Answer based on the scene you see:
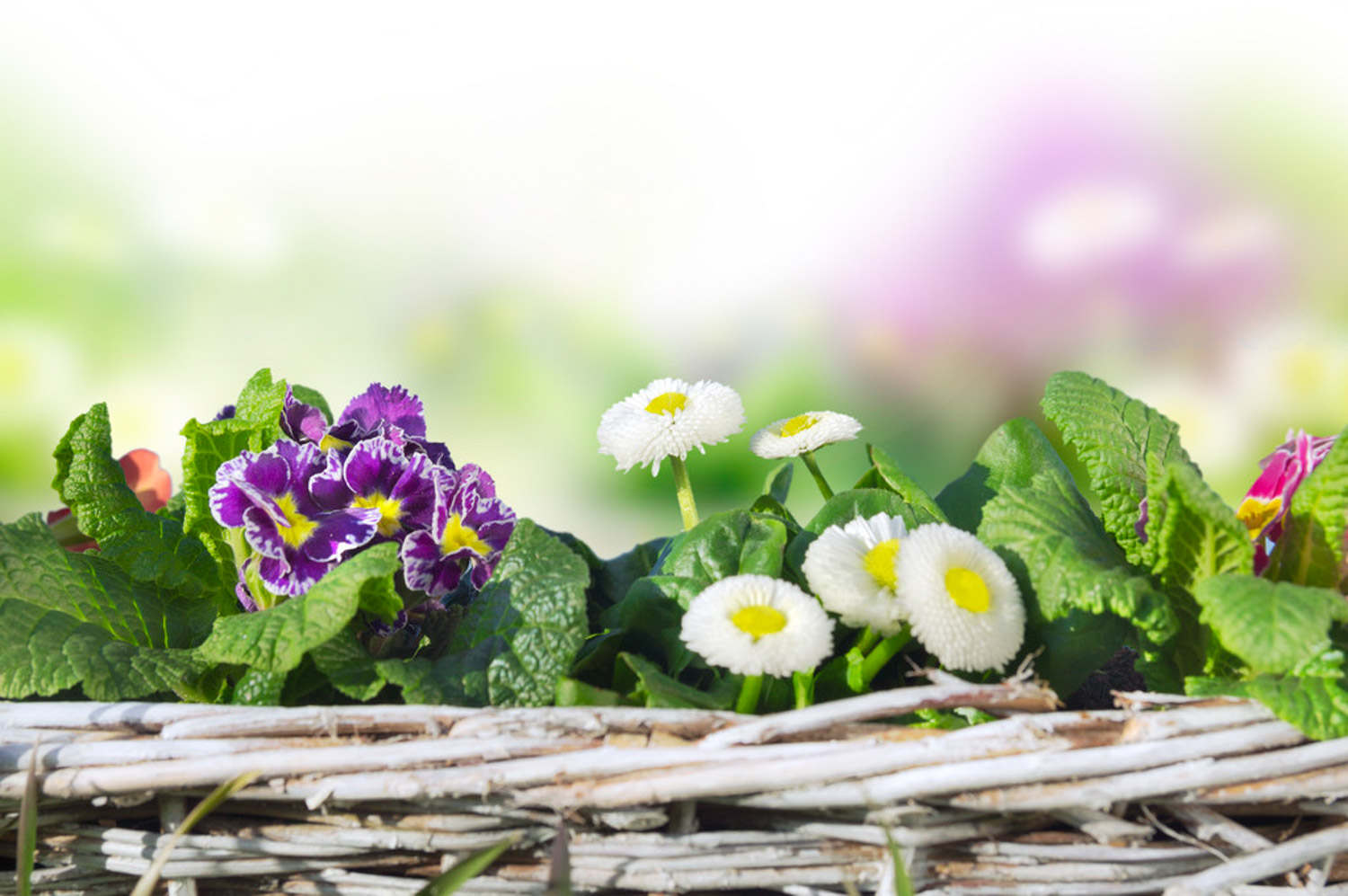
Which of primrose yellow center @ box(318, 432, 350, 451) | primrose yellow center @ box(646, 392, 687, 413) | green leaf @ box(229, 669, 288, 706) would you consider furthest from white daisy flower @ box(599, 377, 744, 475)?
green leaf @ box(229, 669, 288, 706)

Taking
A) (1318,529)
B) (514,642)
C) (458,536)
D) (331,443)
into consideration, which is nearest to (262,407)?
(331,443)

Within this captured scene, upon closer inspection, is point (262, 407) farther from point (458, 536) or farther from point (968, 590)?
point (968, 590)

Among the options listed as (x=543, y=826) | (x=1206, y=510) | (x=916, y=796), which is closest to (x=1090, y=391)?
(x=1206, y=510)

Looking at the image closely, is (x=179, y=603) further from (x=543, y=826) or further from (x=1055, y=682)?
(x=1055, y=682)

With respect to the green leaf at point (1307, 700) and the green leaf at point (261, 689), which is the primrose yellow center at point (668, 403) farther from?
the green leaf at point (1307, 700)

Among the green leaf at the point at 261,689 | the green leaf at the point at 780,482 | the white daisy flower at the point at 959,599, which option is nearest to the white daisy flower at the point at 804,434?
the green leaf at the point at 780,482
